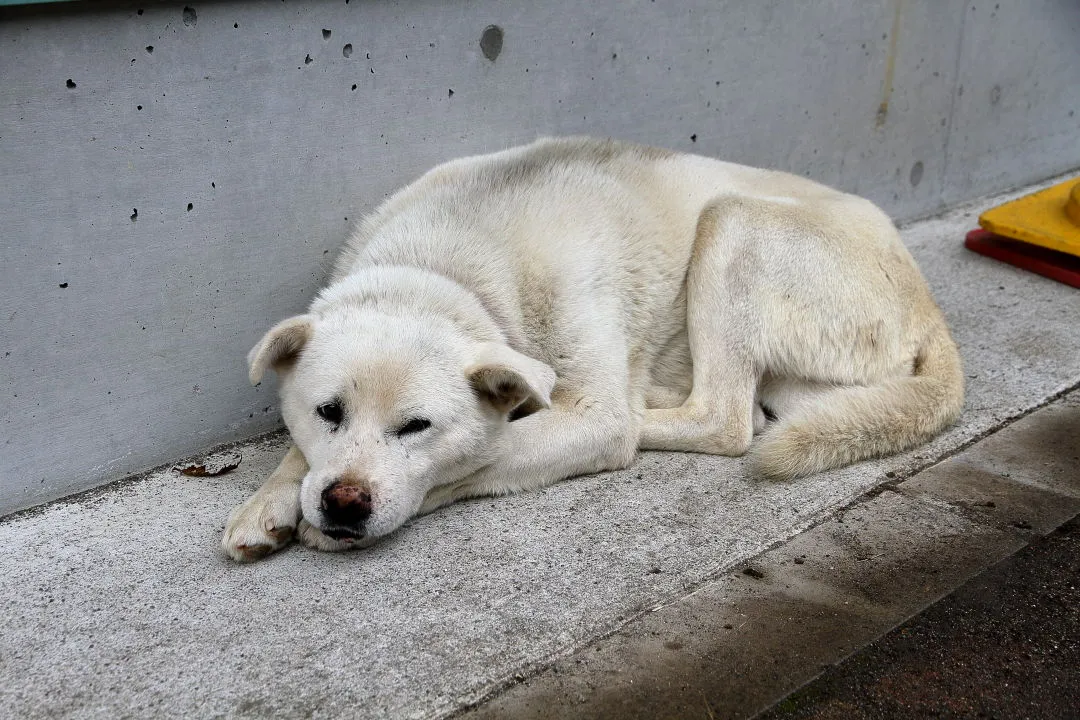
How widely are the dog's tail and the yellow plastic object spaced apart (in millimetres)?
1734

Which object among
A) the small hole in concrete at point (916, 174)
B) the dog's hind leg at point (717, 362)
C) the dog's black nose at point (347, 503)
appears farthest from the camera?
the small hole in concrete at point (916, 174)

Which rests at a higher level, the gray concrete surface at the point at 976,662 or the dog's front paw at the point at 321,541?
the dog's front paw at the point at 321,541

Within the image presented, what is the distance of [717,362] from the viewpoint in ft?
11.8

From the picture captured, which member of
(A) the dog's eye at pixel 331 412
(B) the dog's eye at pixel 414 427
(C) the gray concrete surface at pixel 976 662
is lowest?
(C) the gray concrete surface at pixel 976 662

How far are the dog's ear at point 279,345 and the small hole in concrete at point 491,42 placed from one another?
137 centimetres

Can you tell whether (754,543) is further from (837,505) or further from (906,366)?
(906,366)

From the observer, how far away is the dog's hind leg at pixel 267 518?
284 cm

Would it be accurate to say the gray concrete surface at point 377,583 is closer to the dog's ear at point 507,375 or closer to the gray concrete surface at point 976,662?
the gray concrete surface at point 976,662

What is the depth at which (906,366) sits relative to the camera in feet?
11.9

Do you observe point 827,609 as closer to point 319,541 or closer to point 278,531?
point 319,541

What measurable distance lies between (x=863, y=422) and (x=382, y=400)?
5.14 ft

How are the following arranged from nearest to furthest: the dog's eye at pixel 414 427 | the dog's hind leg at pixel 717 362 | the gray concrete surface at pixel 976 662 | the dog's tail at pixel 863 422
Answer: the gray concrete surface at pixel 976 662, the dog's eye at pixel 414 427, the dog's tail at pixel 863 422, the dog's hind leg at pixel 717 362

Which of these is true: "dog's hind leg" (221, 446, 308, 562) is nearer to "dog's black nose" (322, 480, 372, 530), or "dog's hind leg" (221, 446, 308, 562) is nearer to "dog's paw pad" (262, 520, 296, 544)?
"dog's paw pad" (262, 520, 296, 544)

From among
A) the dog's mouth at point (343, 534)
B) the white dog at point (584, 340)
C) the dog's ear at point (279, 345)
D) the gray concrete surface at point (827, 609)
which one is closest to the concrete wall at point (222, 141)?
the white dog at point (584, 340)
